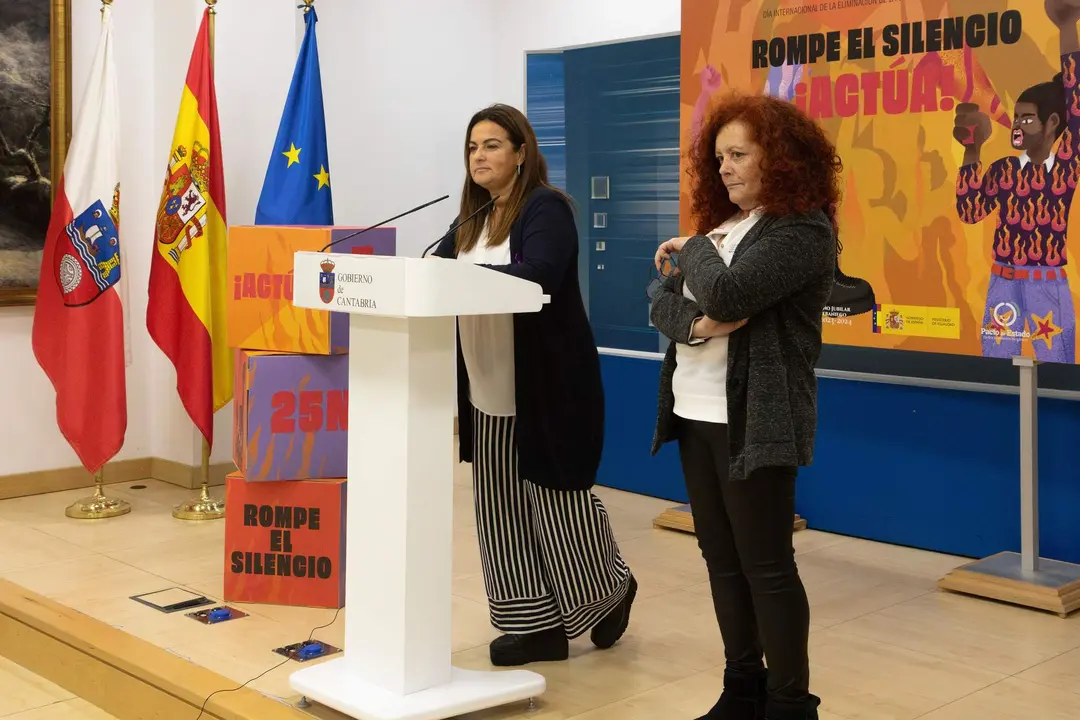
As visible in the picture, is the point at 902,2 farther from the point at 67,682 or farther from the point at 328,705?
the point at 67,682

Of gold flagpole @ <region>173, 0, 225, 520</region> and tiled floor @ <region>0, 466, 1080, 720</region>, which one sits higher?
gold flagpole @ <region>173, 0, 225, 520</region>

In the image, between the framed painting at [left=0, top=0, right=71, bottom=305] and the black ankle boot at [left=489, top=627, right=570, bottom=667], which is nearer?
the black ankle boot at [left=489, top=627, right=570, bottom=667]

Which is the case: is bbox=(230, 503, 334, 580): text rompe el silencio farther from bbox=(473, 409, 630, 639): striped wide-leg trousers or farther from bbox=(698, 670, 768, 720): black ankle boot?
bbox=(698, 670, 768, 720): black ankle boot

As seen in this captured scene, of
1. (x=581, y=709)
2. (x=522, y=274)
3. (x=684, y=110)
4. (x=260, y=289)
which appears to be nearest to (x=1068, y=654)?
(x=581, y=709)

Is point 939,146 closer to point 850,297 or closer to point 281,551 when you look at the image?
point 850,297

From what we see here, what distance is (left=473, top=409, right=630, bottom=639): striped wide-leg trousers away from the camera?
3053 mm

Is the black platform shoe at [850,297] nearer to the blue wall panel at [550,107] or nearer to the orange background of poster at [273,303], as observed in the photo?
the orange background of poster at [273,303]

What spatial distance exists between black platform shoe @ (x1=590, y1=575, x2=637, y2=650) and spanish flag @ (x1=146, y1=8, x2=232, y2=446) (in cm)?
216

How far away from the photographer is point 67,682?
3229mm

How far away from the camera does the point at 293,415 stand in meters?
3.52

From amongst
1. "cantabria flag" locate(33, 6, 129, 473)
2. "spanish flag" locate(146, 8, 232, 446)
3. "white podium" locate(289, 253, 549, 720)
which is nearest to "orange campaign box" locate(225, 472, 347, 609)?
"white podium" locate(289, 253, 549, 720)

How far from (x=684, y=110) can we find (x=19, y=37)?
260 cm

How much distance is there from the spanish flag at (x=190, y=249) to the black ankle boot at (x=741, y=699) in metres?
2.80

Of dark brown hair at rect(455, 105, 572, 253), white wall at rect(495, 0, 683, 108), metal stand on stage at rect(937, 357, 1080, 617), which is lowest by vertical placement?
metal stand on stage at rect(937, 357, 1080, 617)
